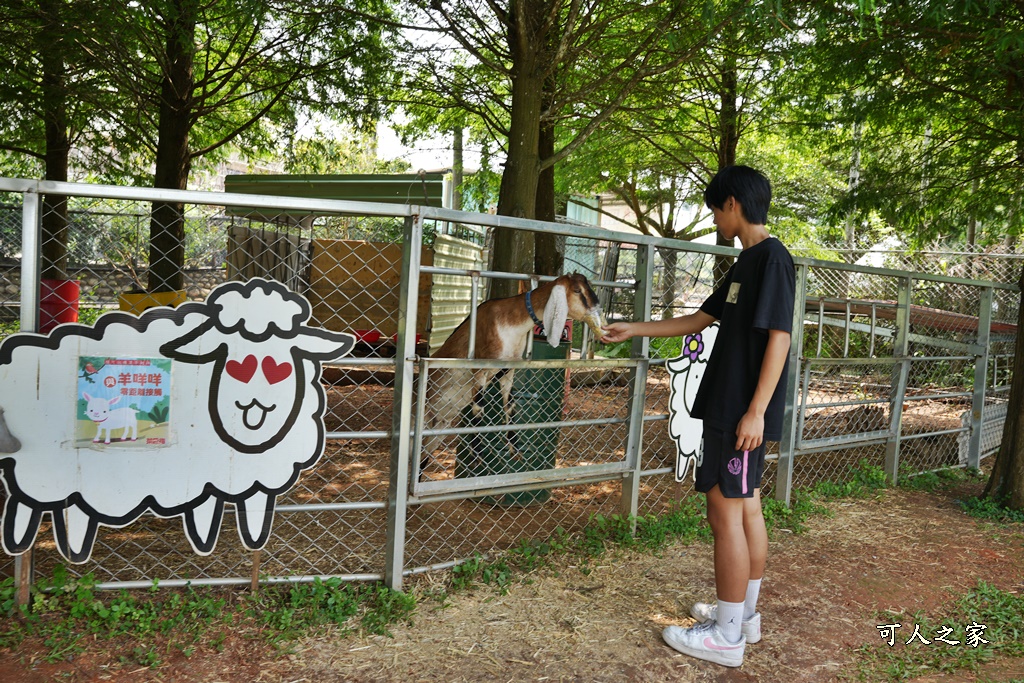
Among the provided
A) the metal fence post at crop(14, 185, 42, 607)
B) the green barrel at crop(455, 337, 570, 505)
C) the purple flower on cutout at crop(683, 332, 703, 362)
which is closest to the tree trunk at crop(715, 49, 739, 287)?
the purple flower on cutout at crop(683, 332, 703, 362)

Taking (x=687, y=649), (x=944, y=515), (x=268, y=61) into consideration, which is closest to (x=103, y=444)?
(x=687, y=649)

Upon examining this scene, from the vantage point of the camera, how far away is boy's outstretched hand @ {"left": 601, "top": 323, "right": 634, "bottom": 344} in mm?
3842

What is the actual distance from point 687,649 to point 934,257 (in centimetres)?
1299

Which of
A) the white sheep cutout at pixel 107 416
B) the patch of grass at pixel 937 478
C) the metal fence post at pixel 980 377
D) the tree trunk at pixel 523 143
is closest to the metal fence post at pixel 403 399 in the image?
the white sheep cutout at pixel 107 416

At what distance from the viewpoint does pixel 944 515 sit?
5801mm

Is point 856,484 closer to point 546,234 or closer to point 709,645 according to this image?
point 709,645

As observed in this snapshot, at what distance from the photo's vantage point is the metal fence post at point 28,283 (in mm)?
3045

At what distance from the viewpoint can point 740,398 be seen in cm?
322

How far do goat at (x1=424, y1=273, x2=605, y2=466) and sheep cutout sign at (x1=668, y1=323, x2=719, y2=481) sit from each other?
0.72 metres

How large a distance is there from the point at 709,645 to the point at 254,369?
238cm

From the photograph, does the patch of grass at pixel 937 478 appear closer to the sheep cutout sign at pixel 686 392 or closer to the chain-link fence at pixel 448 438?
the chain-link fence at pixel 448 438

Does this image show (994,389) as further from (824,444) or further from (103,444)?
(103,444)

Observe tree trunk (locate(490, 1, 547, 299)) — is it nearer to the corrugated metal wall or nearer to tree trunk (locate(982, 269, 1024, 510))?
the corrugated metal wall

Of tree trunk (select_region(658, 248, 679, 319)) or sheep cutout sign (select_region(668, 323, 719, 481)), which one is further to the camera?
tree trunk (select_region(658, 248, 679, 319))
